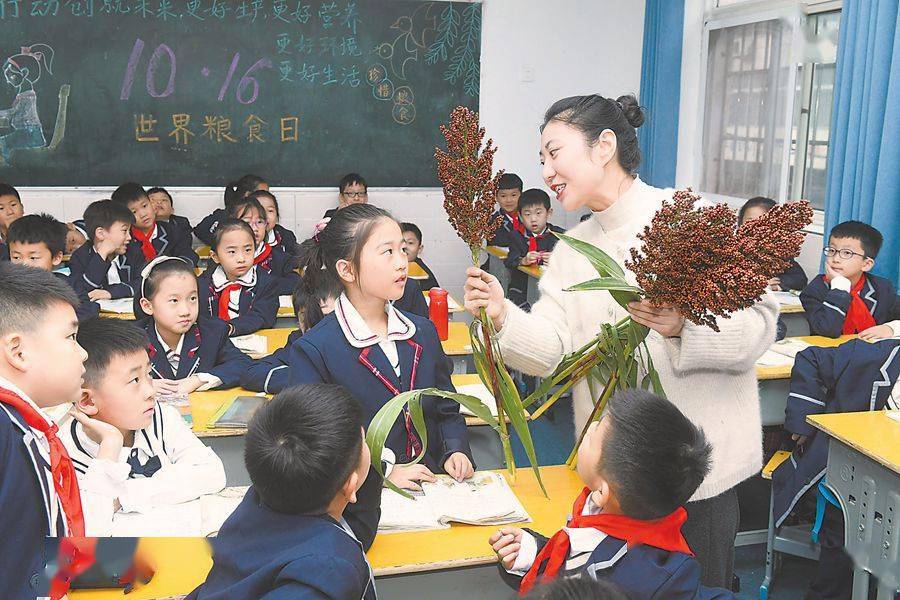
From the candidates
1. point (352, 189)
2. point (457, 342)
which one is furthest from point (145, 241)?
point (457, 342)

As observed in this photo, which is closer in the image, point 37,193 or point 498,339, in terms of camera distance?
point 498,339

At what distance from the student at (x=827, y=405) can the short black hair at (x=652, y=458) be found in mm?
1514

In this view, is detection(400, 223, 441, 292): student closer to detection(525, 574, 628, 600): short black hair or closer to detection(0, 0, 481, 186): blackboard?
detection(0, 0, 481, 186): blackboard

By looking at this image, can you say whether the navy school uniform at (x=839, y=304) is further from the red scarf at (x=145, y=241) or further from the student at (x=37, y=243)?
the red scarf at (x=145, y=241)

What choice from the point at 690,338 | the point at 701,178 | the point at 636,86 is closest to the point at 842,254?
the point at 701,178

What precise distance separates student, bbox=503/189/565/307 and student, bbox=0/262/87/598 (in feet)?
13.3

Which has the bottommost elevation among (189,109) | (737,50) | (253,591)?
(253,591)

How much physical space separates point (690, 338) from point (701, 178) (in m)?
4.79

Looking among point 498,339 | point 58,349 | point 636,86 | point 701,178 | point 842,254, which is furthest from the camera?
point 636,86

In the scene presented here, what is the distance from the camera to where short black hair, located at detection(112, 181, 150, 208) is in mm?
5438

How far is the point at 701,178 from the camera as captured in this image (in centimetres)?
596

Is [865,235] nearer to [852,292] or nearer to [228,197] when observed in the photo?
[852,292]

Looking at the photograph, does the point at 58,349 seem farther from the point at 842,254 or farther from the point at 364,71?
the point at 364,71

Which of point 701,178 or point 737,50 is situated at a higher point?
point 737,50
